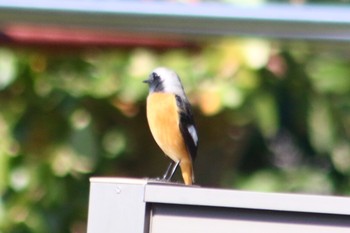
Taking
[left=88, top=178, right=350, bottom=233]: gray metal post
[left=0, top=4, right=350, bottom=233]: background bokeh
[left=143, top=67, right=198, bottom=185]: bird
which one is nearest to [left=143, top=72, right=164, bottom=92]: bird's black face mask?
[left=143, top=67, right=198, bottom=185]: bird

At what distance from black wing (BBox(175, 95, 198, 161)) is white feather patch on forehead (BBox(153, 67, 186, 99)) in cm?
2

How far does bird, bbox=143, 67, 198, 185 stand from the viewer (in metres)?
2.10

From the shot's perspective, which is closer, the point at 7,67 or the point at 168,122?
the point at 168,122

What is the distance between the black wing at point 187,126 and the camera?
83.0 inches

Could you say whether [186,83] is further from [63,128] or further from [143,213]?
[143,213]

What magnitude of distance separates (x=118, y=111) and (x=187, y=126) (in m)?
1.22

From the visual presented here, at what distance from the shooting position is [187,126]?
213 cm

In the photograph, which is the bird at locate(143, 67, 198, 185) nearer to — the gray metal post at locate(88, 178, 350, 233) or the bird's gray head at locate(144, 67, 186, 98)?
the bird's gray head at locate(144, 67, 186, 98)

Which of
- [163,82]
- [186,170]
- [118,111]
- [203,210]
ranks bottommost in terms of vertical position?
[203,210]

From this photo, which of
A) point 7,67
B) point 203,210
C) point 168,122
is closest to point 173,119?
point 168,122

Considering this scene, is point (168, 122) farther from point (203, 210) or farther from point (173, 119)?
point (203, 210)

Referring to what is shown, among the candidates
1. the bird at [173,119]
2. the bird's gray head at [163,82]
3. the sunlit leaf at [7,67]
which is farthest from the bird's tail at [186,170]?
the sunlit leaf at [7,67]

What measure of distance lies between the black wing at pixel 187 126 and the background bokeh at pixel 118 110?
903mm

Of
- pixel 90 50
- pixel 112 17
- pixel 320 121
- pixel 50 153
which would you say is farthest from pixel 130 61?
pixel 112 17
